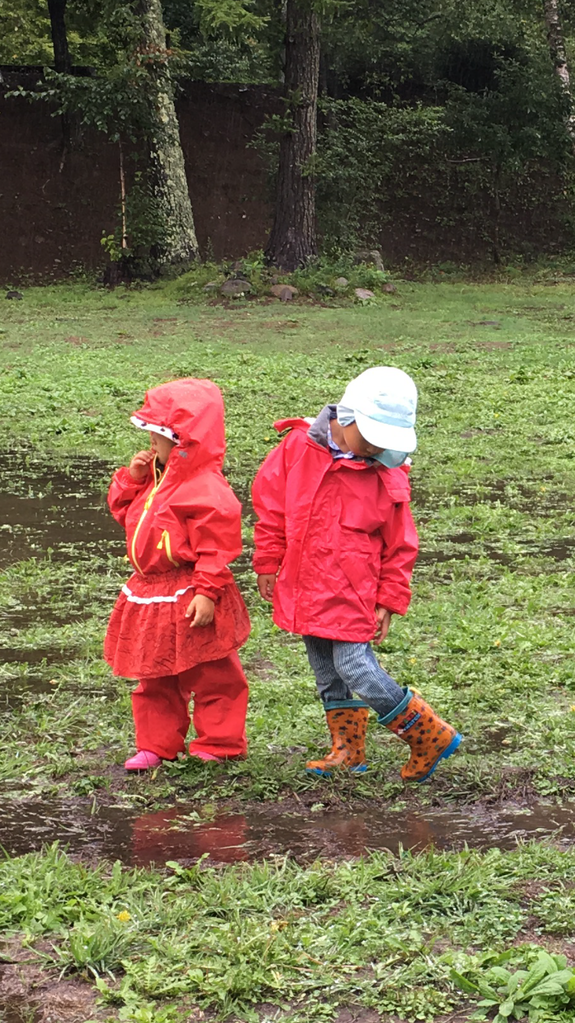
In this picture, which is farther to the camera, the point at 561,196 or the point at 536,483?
the point at 561,196

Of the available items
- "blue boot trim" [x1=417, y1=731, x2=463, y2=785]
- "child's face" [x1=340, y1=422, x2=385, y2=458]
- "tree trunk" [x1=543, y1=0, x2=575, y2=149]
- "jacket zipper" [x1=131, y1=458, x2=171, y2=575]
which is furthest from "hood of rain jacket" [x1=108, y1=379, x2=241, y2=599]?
"tree trunk" [x1=543, y1=0, x2=575, y2=149]

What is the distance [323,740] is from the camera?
458 cm

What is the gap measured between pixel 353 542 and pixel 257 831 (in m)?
0.96

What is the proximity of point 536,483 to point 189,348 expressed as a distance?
23.7 ft

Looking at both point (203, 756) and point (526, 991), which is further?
point (203, 756)

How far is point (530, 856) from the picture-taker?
11.3 feet

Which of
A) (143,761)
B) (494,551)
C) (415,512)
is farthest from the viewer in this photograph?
(415,512)

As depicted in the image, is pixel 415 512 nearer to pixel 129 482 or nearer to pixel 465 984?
pixel 129 482

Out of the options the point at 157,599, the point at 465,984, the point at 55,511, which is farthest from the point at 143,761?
the point at 55,511

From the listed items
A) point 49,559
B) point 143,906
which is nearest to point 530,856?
point 143,906

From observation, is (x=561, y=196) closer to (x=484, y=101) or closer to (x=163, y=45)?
(x=484, y=101)

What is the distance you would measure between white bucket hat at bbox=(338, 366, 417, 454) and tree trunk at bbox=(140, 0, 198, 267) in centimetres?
1865

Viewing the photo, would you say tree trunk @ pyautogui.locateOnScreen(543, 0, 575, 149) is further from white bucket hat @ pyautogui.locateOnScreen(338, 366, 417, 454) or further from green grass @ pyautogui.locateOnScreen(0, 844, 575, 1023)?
green grass @ pyautogui.locateOnScreen(0, 844, 575, 1023)

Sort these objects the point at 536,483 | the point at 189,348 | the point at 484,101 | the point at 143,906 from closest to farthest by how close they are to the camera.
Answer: the point at 143,906 → the point at 536,483 → the point at 189,348 → the point at 484,101
